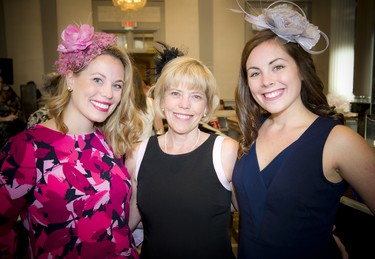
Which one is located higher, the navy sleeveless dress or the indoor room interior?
the indoor room interior

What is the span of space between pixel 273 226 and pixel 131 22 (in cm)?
926

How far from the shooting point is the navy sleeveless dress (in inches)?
53.6

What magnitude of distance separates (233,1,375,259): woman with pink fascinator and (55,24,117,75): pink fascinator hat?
0.80 metres

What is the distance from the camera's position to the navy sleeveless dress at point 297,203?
1.36 metres

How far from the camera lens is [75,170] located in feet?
5.07

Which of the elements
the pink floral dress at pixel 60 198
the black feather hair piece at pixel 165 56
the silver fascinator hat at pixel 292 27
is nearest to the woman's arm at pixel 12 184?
the pink floral dress at pixel 60 198

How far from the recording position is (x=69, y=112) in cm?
169

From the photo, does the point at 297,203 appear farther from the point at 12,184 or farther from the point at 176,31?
the point at 176,31

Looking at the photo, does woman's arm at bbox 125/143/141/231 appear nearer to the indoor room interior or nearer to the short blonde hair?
the short blonde hair

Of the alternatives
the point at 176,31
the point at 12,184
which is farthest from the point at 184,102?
the point at 176,31

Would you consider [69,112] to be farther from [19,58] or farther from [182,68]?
[19,58]

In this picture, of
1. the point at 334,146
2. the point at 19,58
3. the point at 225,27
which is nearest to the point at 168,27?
the point at 225,27

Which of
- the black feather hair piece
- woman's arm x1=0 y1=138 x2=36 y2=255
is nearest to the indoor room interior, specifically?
the black feather hair piece

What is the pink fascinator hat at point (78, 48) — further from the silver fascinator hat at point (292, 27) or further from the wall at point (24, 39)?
the wall at point (24, 39)
